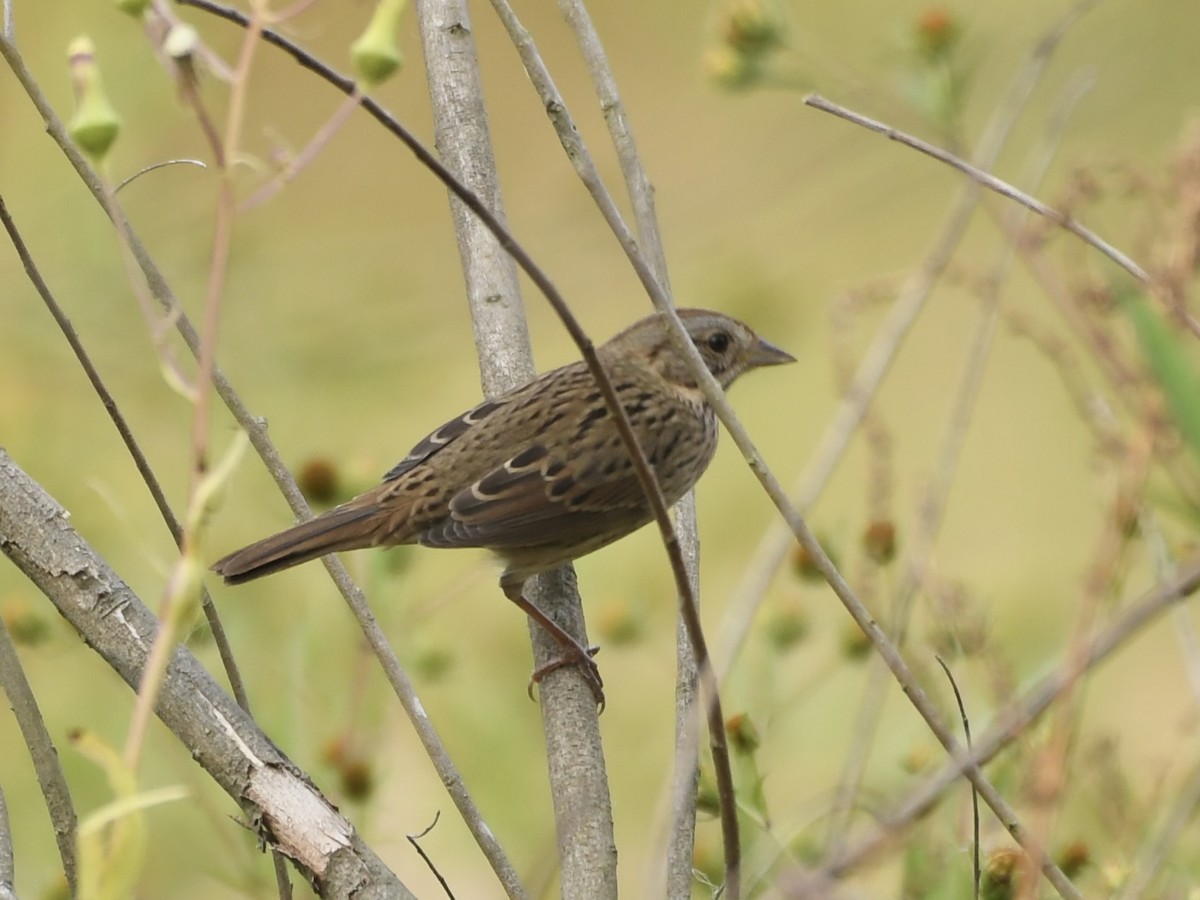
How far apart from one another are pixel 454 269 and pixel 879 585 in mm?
2885

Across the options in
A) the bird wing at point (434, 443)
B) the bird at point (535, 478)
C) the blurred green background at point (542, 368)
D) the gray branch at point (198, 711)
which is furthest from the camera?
the bird wing at point (434, 443)

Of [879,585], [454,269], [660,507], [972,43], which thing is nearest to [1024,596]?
[879,585]

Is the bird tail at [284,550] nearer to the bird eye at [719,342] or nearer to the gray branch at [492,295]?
the gray branch at [492,295]

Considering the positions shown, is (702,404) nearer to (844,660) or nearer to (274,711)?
(844,660)

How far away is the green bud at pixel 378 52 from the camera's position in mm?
1162

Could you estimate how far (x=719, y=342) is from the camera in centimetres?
369

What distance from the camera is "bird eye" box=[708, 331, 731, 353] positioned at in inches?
145

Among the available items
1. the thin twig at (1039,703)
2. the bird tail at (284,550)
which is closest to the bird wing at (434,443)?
the bird tail at (284,550)

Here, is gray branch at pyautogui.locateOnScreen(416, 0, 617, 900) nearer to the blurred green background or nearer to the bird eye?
the blurred green background

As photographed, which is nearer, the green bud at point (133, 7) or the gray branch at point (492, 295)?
the green bud at point (133, 7)

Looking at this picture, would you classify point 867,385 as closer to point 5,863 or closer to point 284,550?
point 5,863

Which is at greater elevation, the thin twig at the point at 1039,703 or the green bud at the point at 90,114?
the green bud at the point at 90,114

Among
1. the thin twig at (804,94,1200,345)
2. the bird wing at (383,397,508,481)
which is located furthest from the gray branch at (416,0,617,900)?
the thin twig at (804,94,1200,345)

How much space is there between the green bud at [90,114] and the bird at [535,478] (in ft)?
5.97
